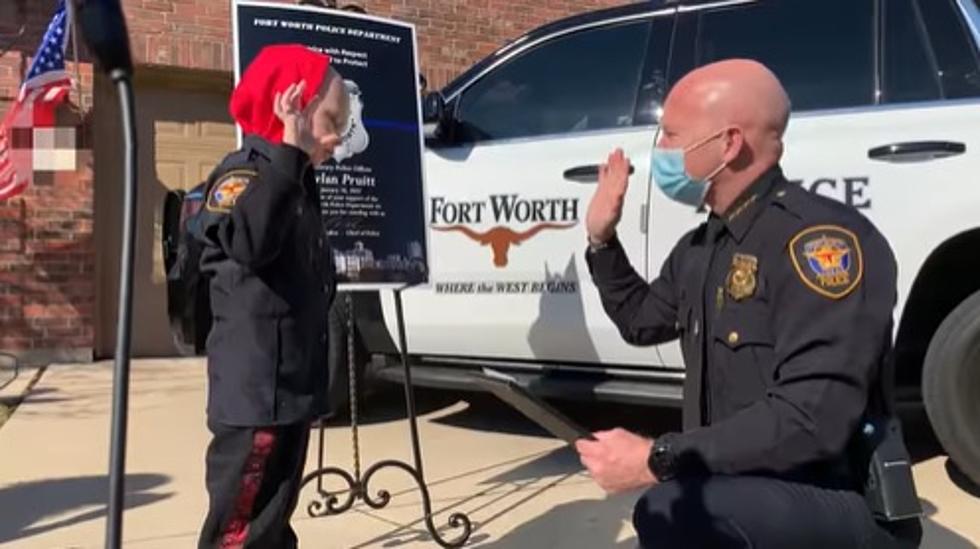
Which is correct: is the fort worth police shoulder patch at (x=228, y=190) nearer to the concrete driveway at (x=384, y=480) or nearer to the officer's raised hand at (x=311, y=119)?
the officer's raised hand at (x=311, y=119)

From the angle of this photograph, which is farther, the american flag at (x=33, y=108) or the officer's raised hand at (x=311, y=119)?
the american flag at (x=33, y=108)

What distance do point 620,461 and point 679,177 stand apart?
622mm

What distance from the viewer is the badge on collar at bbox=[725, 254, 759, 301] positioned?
207 cm

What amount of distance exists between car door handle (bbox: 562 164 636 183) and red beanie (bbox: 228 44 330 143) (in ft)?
6.75

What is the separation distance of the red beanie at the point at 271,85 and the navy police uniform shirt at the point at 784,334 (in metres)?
1.09

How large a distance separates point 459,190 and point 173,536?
1995mm

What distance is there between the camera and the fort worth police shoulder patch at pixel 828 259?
1930 mm

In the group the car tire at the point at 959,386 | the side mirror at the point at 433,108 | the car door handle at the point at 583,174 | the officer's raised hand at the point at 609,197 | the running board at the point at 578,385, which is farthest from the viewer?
the side mirror at the point at 433,108

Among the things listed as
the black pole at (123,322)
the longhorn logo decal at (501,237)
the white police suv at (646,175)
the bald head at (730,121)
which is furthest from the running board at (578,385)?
the black pole at (123,322)

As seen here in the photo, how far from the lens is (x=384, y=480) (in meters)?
4.72

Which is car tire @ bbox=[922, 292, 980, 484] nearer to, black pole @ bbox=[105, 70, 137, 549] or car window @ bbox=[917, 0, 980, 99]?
car window @ bbox=[917, 0, 980, 99]

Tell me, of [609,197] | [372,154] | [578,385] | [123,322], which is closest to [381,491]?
[578,385]

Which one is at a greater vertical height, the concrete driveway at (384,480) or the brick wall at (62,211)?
the brick wall at (62,211)

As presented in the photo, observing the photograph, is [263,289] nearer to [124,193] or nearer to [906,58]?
[124,193]
